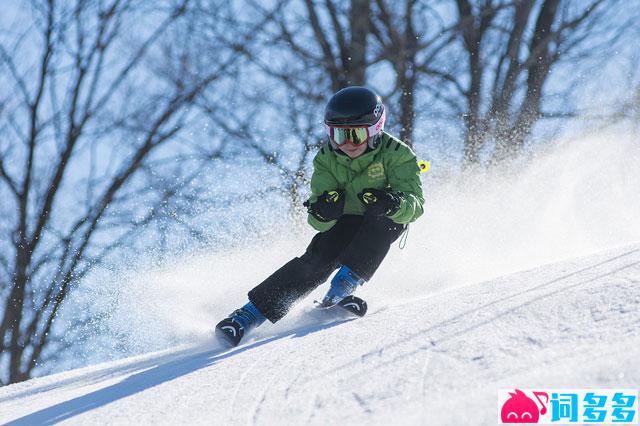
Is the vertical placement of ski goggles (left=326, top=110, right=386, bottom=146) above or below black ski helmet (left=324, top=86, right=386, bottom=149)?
below

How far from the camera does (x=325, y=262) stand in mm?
3744

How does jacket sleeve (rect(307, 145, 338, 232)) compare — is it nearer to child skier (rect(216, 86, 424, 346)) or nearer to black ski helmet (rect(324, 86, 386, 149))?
child skier (rect(216, 86, 424, 346))

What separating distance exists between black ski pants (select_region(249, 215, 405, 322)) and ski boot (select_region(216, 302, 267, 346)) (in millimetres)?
39

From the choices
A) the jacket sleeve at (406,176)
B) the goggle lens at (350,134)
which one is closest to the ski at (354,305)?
the jacket sleeve at (406,176)

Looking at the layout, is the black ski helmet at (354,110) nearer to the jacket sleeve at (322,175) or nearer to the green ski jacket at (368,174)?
the green ski jacket at (368,174)

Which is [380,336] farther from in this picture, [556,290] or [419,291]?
[419,291]

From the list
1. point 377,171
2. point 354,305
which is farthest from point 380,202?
point 354,305

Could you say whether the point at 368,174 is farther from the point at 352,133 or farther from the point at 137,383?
the point at 137,383

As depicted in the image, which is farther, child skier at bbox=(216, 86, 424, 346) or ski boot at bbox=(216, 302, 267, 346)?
child skier at bbox=(216, 86, 424, 346)

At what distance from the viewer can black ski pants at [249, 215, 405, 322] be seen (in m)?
3.56

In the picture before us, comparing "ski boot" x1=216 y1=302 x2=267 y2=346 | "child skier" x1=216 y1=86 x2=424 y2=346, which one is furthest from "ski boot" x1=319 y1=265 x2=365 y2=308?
"ski boot" x1=216 y1=302 x2=267 y2=346

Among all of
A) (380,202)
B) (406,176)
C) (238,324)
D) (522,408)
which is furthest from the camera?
(406,176)

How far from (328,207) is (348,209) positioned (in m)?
0.30

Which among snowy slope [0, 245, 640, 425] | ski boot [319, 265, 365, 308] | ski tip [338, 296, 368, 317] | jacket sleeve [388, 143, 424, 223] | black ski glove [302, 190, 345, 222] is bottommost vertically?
snowy slope [0, 245, 640, 425]
